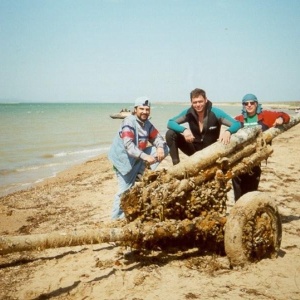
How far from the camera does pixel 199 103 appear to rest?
4.61m

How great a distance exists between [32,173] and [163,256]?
8.78m

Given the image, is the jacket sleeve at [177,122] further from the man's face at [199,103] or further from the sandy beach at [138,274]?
the sandy beach at [138,274]

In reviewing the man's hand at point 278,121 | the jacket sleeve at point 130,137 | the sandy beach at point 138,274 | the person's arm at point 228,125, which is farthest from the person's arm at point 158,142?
the man's hand at point 278,121

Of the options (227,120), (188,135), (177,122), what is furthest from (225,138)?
(177,122)

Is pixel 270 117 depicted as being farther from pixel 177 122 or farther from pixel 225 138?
pixel 177 122

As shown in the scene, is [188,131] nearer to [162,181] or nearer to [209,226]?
[162,181]

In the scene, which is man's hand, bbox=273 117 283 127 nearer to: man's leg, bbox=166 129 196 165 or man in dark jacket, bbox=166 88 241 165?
man in dark jacket, bbox=166 88 241 165

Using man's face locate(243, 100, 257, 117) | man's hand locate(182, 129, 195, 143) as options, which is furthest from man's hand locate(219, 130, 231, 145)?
man's face locate(243, 100, 257, 117)

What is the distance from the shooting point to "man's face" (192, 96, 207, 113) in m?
4.57

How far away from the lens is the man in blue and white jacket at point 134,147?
4496 mm

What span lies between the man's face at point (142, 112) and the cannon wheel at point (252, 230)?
2005 millimetres

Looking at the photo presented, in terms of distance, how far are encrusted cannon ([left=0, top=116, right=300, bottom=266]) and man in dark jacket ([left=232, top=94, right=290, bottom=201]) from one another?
128 centimetres

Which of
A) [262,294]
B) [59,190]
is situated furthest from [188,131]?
[59,190]

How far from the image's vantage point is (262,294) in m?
2.96
